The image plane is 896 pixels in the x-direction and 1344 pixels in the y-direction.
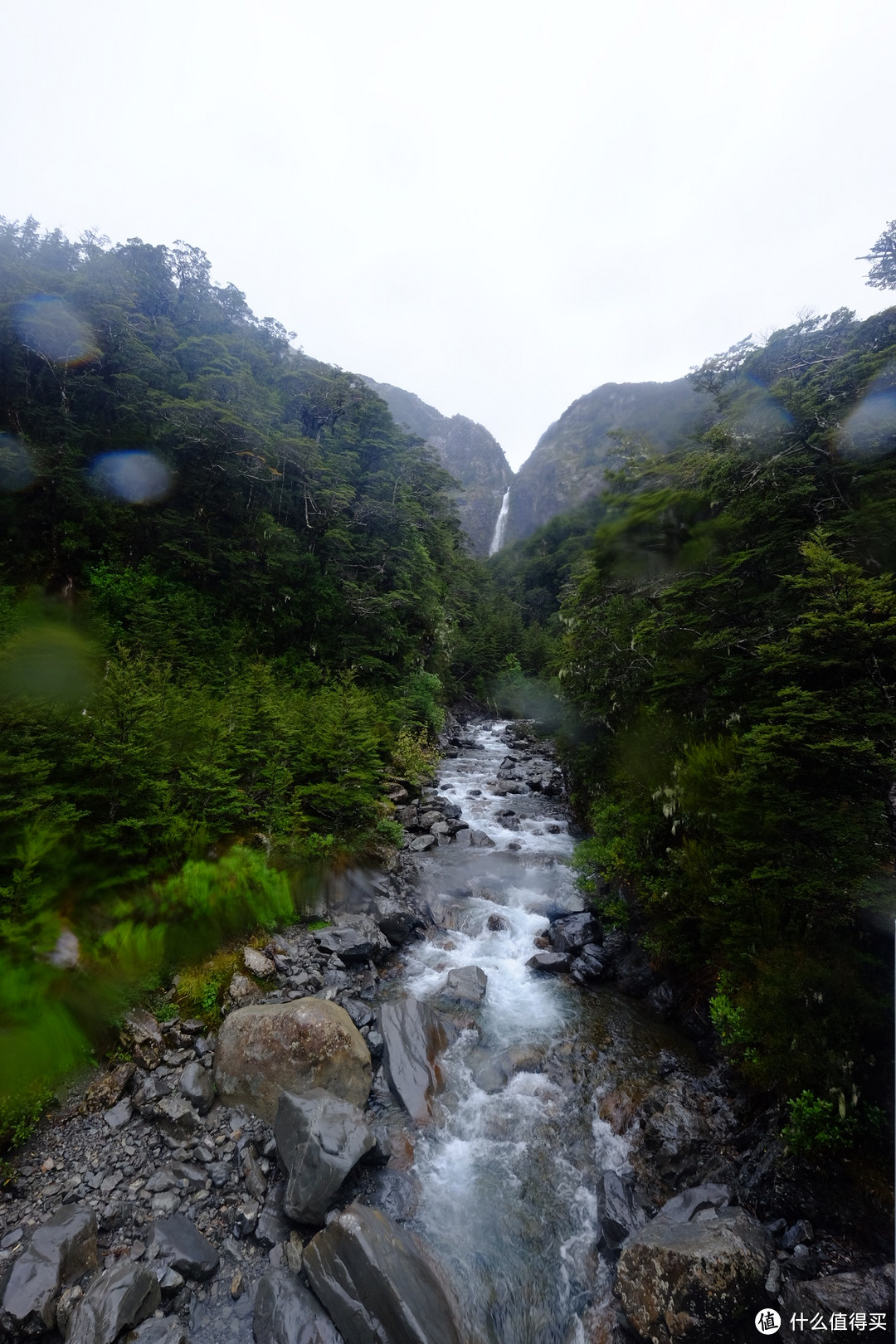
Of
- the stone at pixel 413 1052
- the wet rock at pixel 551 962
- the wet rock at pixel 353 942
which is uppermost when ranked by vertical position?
the wet rock at pixel 353 942

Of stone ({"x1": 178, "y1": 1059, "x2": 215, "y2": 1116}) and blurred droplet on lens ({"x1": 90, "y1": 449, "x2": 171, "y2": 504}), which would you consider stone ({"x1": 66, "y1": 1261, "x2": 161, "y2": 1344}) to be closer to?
stone ({"x1": 178, "y1": 1059, "x2": 215, "y2": 1116})

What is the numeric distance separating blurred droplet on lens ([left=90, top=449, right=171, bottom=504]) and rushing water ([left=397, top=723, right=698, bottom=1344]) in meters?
16.7

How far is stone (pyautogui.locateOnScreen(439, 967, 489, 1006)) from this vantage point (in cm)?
806

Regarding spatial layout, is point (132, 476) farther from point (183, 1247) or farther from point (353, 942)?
point (183, 1247)

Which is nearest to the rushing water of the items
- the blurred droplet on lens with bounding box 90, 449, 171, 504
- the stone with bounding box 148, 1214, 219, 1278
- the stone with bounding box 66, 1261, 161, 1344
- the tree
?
the stone with bounding box 148, 1214, 219, 1278

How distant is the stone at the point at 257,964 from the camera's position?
722 cm

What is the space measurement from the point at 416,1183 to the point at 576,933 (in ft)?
16.7

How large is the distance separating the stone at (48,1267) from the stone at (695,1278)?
4.56 m

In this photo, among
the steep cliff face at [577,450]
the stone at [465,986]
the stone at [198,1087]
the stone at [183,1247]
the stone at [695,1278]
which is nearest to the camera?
the stone at [695,1278]

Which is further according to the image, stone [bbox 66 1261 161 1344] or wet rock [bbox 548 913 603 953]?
wet rock [bbox 548 913 603 953]

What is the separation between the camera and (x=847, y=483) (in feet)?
23.2

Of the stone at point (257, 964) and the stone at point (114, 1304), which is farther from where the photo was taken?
the stone at point (257, 964)

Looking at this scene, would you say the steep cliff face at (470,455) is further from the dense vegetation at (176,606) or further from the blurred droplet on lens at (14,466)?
the blurred droplet on lens at (14,466)

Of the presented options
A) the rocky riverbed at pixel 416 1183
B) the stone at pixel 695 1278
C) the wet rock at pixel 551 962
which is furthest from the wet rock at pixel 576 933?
the stone at pixel 695 1278
